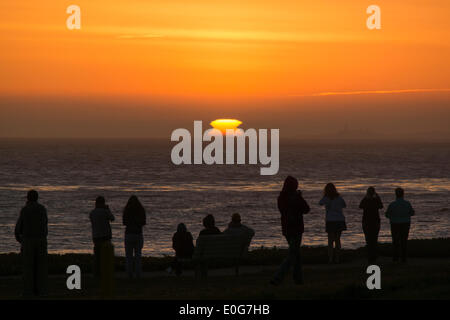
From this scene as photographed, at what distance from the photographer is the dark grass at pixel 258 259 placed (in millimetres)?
17656

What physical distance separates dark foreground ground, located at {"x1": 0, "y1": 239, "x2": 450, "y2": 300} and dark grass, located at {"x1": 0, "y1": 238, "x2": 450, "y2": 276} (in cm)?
2

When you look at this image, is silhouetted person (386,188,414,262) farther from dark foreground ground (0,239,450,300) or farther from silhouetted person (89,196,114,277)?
silhouetted person (89,196,114,277)

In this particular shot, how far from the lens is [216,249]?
1562cm

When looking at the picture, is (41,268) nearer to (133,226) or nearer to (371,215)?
(133,226)

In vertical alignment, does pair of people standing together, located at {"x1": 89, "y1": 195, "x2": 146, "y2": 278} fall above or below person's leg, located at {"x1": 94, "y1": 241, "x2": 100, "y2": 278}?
above

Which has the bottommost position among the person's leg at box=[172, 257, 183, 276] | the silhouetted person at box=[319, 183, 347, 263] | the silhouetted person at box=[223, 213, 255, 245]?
the person's leg at box=[172, 257, 183, 276]

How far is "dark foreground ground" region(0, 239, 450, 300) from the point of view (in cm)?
1216

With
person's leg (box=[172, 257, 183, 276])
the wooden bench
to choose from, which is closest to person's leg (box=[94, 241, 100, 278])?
person's leg (box=[172, 257, 183, 276])

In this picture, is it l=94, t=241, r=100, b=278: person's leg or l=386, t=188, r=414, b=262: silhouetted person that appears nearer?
l=94, t=241, r=100, b=278: person's leg

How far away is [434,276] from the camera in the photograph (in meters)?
13.8

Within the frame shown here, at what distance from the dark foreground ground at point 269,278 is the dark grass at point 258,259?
0.02 metres

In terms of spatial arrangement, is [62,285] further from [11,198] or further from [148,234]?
[11,198]

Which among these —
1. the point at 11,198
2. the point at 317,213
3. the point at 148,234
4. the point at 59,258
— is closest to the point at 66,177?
the point at 11,198

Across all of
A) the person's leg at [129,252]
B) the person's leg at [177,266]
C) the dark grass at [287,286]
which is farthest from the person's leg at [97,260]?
the person's leg at [177,266]
